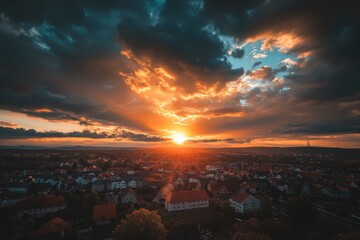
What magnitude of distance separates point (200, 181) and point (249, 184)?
52.8 ft

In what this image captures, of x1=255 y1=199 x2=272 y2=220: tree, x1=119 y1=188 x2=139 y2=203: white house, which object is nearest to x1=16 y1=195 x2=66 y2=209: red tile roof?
x1=119 y1=188 x2=139 y2=203: white house

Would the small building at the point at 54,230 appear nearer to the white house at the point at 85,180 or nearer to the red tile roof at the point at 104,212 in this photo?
the red tile roof at the point at 104,212

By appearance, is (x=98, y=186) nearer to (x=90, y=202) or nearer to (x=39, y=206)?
(x=39, y=206)

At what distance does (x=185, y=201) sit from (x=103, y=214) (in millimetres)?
17920

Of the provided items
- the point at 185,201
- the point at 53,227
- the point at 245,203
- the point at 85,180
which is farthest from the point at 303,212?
the point at 85,180

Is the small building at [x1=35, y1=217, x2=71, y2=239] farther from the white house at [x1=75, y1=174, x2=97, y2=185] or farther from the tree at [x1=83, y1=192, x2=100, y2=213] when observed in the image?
the white house at [x1=75, y1=174, x2=97, y2=185]

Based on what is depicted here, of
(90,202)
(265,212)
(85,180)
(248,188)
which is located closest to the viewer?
(265,212)

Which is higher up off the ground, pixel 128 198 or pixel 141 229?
pixel 141 229

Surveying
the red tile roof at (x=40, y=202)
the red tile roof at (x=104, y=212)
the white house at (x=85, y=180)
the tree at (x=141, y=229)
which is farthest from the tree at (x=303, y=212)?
the white house at (x=85, y=180)

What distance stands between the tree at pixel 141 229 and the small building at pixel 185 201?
2027cm

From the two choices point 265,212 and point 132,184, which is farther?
point 132,184

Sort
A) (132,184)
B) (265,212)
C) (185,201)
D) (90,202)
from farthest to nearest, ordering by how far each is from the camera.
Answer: (132,184), (185,201), (90,202), (265,212)

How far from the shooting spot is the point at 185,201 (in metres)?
49.2

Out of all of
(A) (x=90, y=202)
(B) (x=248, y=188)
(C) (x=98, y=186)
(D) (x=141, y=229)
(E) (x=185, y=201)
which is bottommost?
(C) (x=98, y=186)
